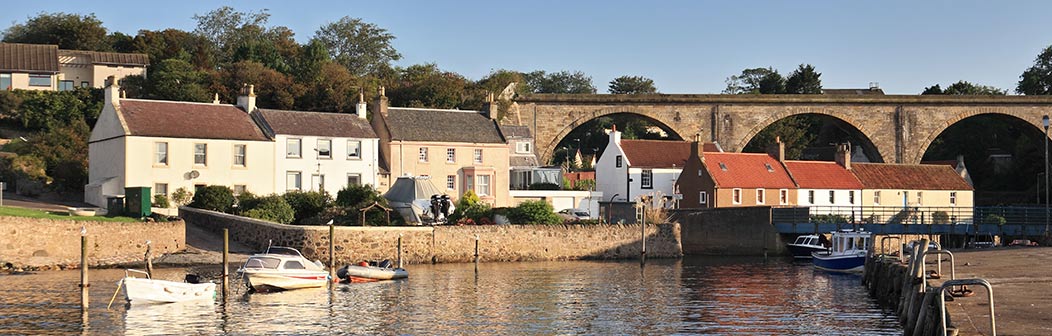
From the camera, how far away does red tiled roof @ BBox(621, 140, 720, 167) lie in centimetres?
7788

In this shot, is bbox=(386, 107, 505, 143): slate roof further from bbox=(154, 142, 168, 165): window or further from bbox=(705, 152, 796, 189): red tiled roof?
bbox=(154, 142, 168, 165): window

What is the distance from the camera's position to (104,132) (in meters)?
61.2

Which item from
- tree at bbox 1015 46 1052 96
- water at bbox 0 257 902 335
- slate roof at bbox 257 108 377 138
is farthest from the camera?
tree at bbox 1015 46 1052 96

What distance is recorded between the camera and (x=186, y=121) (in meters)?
61.8

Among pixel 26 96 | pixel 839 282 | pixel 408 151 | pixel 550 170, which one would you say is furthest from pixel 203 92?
pixel 839 282

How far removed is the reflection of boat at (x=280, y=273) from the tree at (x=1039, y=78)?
86420 millimetres

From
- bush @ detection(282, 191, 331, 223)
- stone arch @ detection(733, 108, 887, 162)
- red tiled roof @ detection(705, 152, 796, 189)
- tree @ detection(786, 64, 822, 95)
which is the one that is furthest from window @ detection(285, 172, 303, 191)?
tree @ detection(786, 64, 822, 95)

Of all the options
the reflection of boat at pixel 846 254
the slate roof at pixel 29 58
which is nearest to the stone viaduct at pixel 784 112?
the reflection of boat at pixel 846 254

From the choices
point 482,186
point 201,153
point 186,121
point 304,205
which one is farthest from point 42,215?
point 482,186

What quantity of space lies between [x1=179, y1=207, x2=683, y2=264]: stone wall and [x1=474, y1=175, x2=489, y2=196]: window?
9.80 m

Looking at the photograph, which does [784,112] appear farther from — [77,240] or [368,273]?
[77,240]

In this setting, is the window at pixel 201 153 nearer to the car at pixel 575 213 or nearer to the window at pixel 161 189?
the window at pixel 161 189

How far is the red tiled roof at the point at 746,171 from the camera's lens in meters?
73.2

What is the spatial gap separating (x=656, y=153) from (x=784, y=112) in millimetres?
16523
